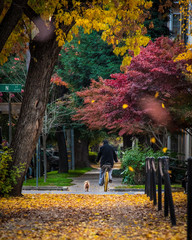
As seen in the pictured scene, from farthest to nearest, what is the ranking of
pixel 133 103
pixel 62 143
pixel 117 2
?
pixel 62 143 < pixel 133 103 < pixel 117 2

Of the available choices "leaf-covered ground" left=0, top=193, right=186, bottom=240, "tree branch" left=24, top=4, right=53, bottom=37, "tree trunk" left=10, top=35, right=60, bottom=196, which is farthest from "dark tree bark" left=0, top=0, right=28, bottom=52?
"leaf-covered ground" left=0, top=193, right=186, bottom=240

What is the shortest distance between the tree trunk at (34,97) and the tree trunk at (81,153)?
1111 inches

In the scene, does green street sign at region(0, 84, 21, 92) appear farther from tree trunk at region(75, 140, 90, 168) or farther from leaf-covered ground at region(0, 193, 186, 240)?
tree trunk at region(75, 140, 90, 168)

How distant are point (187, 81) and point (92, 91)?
6547 mm

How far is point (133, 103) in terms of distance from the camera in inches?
794

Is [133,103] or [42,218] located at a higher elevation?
[133,103]

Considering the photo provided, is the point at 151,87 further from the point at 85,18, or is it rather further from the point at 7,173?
the point at 7,173

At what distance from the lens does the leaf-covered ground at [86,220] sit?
6849mm

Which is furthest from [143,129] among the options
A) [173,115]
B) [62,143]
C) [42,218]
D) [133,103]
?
[42,218]

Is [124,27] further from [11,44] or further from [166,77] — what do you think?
[166,77]

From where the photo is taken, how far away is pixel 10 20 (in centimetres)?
977

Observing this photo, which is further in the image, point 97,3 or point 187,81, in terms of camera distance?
point 187,81

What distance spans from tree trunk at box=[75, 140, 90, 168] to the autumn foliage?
64.3 feet

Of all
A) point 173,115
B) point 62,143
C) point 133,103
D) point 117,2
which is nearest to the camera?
point 117,2
